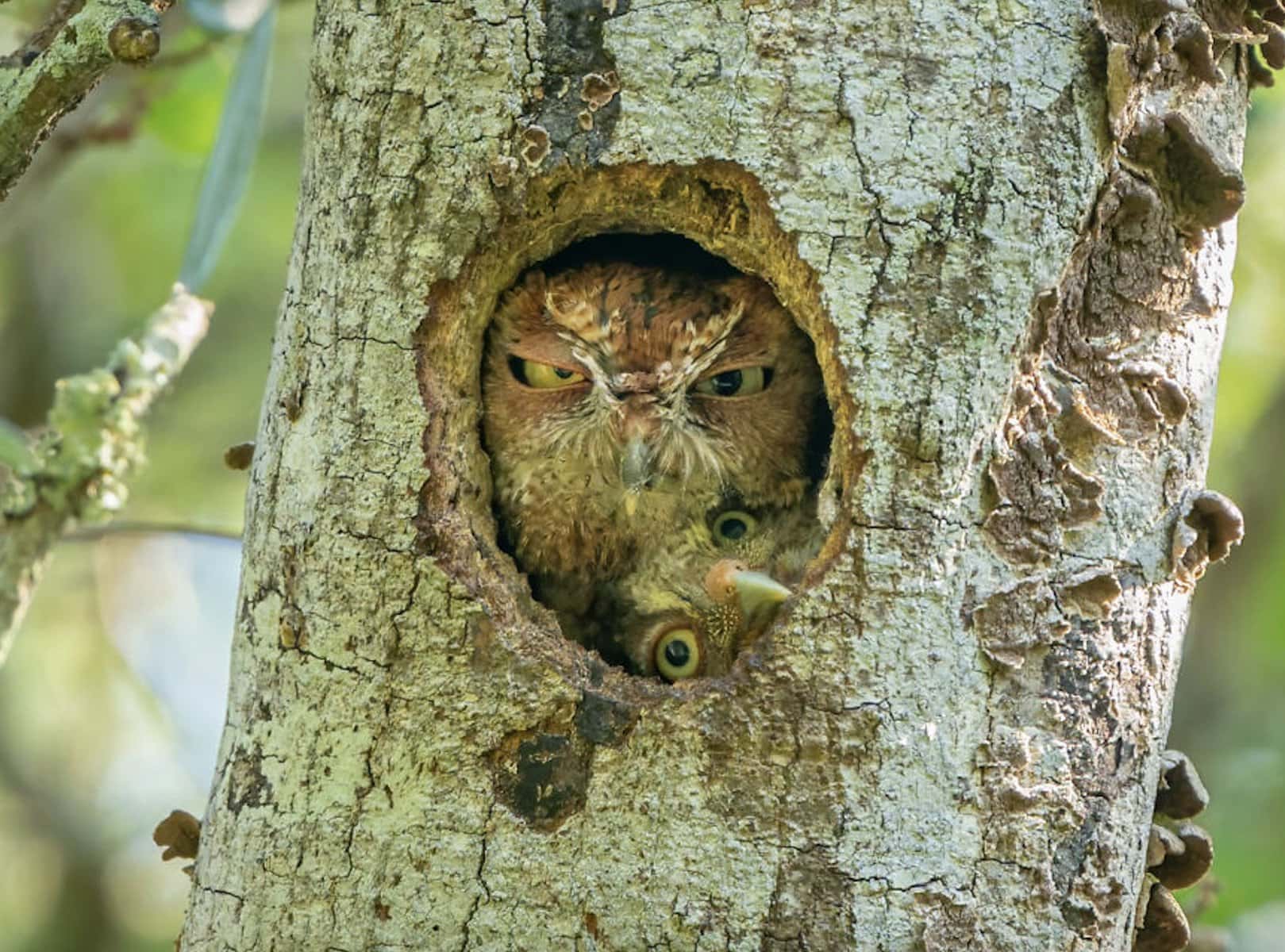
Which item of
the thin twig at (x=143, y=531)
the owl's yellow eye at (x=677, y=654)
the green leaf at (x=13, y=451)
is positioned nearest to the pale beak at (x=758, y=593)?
the owl's yellow eye at (x=677, y=654)

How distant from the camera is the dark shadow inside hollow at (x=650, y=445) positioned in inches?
137

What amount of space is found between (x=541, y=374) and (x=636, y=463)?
376mm

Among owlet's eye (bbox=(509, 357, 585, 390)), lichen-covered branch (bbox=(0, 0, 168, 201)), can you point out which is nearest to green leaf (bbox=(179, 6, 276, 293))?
owlet's eye (bbox=(509, 357, 585, 390))

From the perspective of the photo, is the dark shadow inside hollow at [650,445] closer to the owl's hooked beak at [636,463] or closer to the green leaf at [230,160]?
the owl's hooked beak at [636,463]

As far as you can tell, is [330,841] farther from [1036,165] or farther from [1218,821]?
[1218,821]

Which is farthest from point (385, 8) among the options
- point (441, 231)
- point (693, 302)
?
point (693, 302)

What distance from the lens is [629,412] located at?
3.41m

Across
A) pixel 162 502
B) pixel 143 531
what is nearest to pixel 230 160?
pixel 143 531

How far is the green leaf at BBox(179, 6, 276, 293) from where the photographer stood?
132 inches

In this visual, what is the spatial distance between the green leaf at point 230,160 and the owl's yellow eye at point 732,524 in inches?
53.4

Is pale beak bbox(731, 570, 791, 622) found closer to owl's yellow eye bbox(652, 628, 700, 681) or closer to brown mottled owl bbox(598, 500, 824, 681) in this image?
brown mottled owl bbox(598, 500, 824, 681)

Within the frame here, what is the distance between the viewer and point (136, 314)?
710cm

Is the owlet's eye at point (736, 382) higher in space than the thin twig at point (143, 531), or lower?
higher

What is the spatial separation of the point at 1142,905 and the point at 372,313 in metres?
1.83
